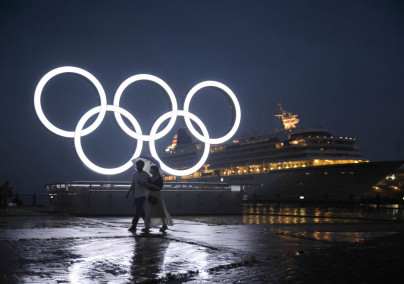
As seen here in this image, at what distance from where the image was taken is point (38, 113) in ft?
54.3

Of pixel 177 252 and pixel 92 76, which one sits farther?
pixel 92 76

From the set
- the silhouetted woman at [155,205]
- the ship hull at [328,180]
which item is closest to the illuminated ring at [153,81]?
the silhouetted woman at [155,205]

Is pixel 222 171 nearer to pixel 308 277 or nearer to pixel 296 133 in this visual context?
pixel 296 133

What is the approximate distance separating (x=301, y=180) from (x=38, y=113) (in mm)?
40141

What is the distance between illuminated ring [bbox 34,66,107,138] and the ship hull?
1135 inches

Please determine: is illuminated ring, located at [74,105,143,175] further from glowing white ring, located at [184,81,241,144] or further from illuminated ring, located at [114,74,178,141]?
glowing white ring, located at [184,81,241,144]

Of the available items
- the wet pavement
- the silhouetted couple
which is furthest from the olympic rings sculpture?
the wet pavement

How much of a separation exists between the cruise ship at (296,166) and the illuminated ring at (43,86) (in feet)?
A: 83.3

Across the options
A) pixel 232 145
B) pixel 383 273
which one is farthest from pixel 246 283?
pixel 232 145

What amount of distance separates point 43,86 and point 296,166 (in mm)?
42567

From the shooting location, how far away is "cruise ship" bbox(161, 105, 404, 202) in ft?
161

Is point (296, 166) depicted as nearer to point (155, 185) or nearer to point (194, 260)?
point (155, 185)

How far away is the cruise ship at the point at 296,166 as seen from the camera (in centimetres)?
4900

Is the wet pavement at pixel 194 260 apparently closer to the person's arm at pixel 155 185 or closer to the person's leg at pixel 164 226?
the person's leg at pixel 164 226
